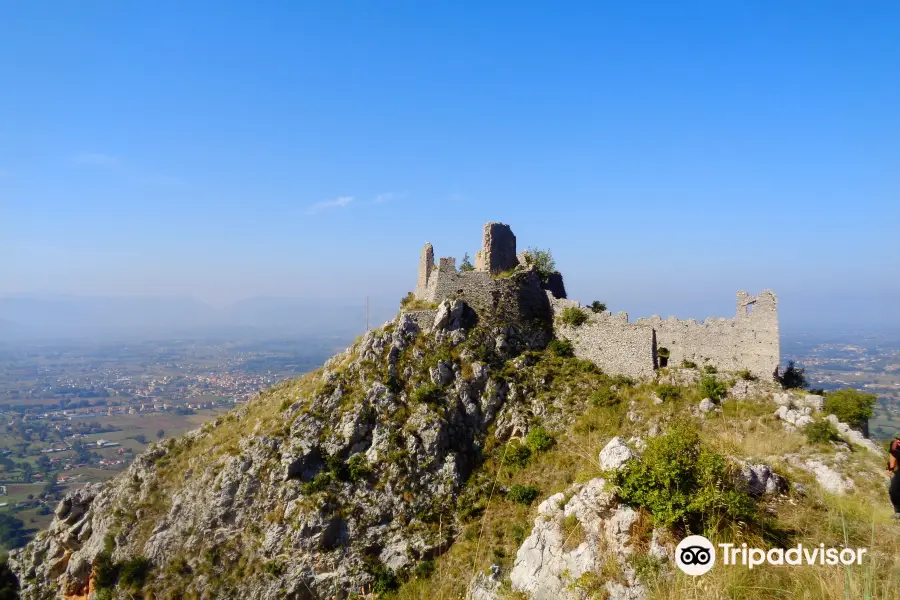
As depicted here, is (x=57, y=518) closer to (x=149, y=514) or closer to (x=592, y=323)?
(x=149, y=514)

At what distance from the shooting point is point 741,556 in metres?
7.14

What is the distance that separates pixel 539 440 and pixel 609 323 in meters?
7.90

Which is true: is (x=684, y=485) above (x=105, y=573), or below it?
above

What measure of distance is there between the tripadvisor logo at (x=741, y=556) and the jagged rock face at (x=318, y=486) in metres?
18.3

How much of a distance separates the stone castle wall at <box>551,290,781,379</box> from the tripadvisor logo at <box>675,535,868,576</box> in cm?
1938

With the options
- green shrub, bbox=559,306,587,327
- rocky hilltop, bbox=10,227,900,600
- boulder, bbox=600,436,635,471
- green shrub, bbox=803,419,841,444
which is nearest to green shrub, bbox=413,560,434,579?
rocky hilltop, bbox=10,227,900,600

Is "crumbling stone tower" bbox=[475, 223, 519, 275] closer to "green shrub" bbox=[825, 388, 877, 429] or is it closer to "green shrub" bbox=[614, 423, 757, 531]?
"green shrub" bbox=[825, 388, 877, 429]

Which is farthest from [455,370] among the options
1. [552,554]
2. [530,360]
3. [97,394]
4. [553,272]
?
[97,394]

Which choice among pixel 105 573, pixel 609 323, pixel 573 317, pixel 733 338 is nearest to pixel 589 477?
pixel 733 338

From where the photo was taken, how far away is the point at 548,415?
26484 mm

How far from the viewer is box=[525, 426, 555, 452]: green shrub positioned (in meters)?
25.0

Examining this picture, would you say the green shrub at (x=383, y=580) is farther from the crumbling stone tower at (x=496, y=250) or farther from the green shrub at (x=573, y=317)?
the crumbling stone tower at (x=496, y=250)

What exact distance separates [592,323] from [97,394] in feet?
679

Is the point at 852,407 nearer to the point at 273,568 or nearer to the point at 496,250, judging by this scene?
the point at 496,250
